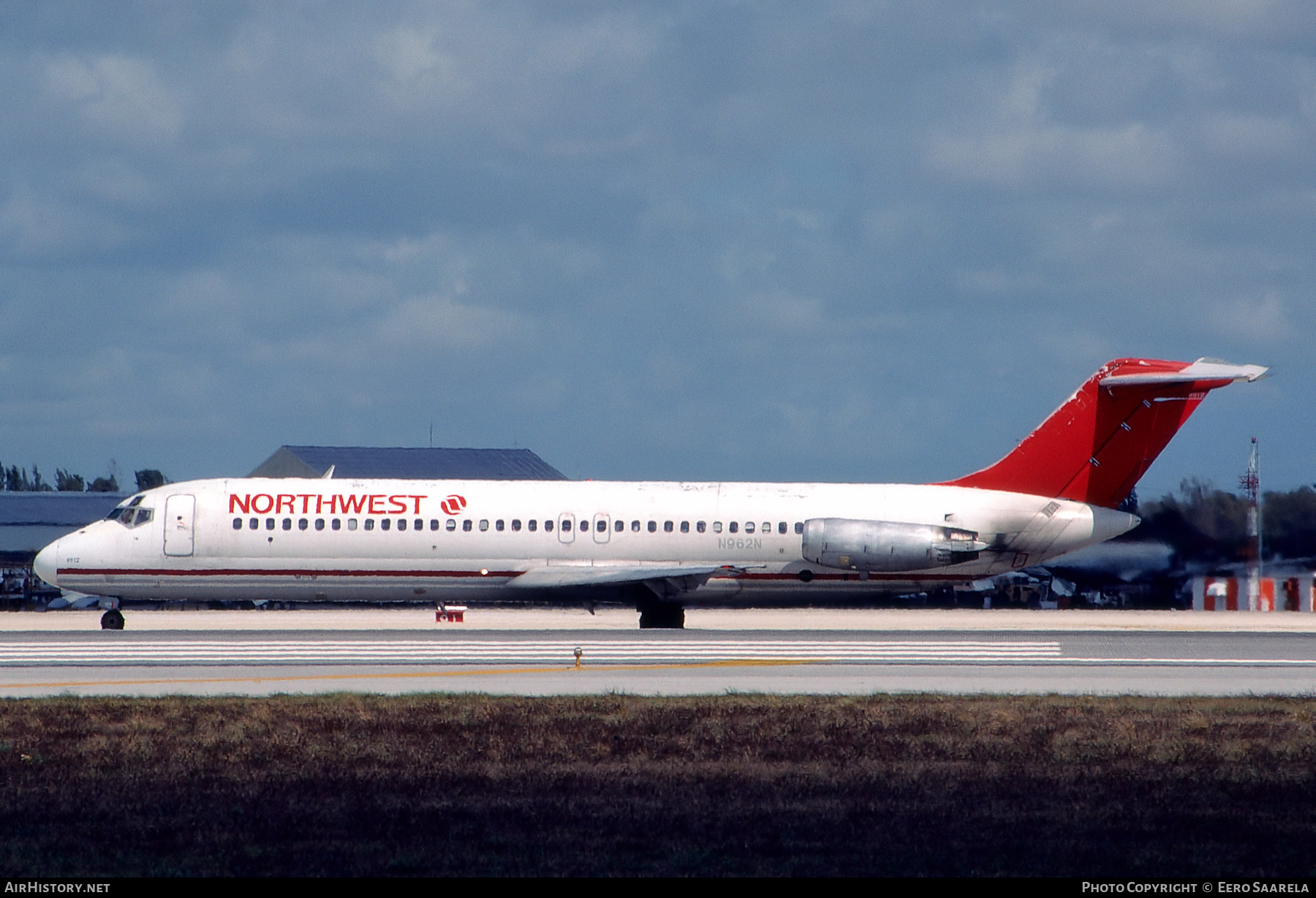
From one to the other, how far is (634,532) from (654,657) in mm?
10530

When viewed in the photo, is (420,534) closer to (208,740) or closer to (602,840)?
(208,740)

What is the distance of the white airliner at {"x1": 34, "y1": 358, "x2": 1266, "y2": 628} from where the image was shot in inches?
1420

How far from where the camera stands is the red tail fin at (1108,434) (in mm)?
36906

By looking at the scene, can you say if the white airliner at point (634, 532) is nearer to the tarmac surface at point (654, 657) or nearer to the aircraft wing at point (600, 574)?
the aircraft wing at point (600, 574)

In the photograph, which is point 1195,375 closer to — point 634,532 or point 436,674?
point 634,532

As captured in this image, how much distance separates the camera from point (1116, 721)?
17547 millimetres

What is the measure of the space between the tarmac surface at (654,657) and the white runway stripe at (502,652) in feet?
0.20

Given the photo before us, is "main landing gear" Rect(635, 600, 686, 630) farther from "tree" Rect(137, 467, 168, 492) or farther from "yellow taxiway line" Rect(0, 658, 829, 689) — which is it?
"tree" Rect(137, 467, 168, 492)

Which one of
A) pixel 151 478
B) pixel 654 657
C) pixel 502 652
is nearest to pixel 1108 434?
pixel 654 657

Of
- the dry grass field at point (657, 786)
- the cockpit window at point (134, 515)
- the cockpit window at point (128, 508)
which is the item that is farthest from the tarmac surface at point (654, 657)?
the cockpit window at point (128, 508)

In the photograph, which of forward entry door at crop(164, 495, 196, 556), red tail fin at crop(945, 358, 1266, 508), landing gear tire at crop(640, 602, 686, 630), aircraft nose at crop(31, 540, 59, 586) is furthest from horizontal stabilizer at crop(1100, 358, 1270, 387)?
aircraft nose at crop(31, 540, 59, 586)

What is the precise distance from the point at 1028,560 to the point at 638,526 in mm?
9913

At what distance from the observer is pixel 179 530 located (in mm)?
36125

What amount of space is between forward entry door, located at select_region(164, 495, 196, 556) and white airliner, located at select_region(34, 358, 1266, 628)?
0.13ft
